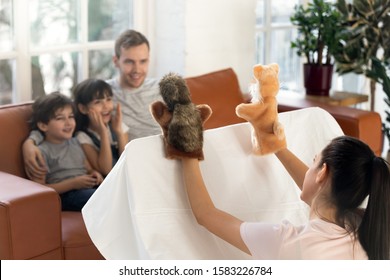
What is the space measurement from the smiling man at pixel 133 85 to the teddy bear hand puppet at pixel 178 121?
1.33m

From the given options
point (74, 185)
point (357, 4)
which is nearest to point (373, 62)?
point (357, 4)

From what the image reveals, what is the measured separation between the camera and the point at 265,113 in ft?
6.40

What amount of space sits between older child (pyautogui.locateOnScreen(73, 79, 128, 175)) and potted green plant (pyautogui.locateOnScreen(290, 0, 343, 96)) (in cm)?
143

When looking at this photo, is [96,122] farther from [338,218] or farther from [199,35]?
[338,218]

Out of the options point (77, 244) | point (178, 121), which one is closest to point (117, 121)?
point (77, 244)

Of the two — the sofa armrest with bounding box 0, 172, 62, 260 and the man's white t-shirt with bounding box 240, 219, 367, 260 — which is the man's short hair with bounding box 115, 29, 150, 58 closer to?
the sofa armrest with bounding box 0, 172, 62, 260

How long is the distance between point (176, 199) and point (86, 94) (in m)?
1.25

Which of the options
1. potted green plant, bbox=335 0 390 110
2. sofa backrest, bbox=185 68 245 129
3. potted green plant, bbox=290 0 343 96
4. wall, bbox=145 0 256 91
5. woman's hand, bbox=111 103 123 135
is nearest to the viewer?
woman's hand, bbox=111 103 123 135

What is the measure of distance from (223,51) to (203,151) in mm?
2046

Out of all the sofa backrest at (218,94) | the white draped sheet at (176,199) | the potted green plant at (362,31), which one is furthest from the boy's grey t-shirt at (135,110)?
the potted green plant at (362,31)

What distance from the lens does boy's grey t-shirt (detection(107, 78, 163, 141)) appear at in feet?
10.4

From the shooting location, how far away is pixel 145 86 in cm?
324

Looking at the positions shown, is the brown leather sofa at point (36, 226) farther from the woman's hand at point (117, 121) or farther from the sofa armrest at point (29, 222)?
the woman's hand at point (117, 121)

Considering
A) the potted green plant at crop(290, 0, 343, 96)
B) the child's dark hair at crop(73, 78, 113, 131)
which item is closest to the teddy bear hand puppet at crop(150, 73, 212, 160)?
the child's dark hair at crop(73, 78, 113, 131)
